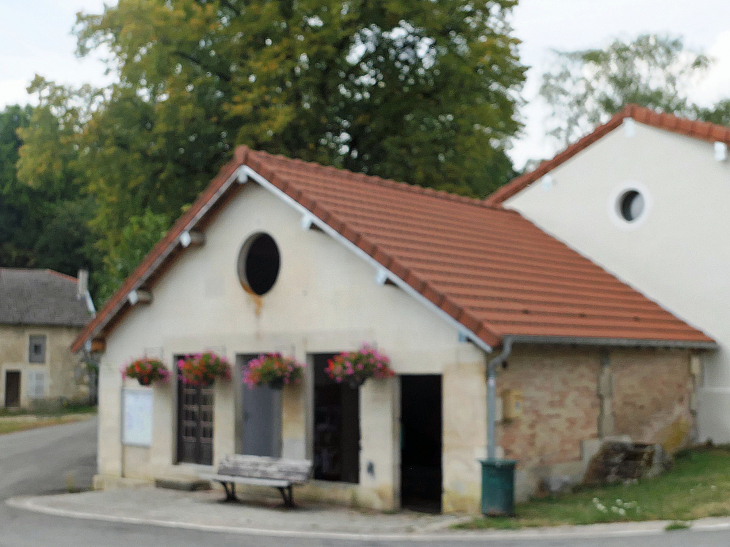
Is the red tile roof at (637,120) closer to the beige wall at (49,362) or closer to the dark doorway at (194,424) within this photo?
the dark doorway at (194,424)

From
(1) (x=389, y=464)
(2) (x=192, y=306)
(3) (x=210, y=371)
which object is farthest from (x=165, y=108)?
(1) (x=389, y=464)

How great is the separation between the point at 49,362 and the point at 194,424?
32373mm

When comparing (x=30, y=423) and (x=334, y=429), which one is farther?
(x=30, y=423)

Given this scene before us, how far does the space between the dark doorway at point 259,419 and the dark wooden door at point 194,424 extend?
659 millimetres

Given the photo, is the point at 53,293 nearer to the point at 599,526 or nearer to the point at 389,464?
the point at 389,464

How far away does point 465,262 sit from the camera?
14289 mm

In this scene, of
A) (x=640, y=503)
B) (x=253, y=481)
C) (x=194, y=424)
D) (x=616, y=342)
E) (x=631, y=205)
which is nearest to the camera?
(x=640, y=503)

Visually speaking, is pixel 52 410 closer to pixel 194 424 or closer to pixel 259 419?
pixel 194 424

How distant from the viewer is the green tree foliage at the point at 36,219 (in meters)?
57.5

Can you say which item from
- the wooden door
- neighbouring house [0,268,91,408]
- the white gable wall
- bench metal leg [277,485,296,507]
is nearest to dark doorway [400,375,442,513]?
the wooden door

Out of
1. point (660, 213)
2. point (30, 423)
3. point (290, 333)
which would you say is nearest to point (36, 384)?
point (30, 423)

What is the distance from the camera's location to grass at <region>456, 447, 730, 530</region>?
1131 cm

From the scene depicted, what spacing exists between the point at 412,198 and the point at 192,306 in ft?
14.5

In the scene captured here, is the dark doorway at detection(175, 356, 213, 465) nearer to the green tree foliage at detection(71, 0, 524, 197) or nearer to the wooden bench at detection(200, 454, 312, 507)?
the wooden bench at detection(200, 454, 312, 507)
